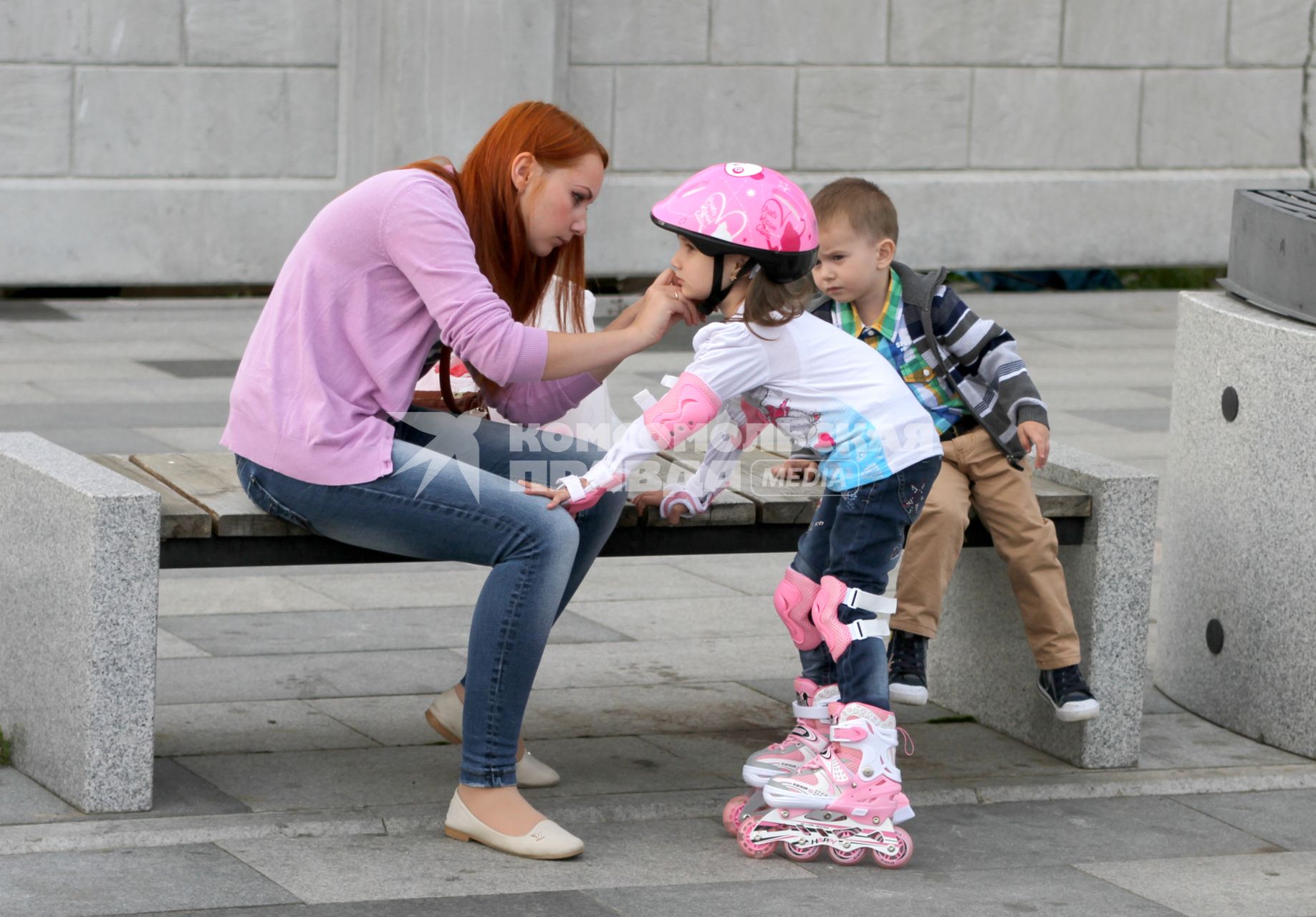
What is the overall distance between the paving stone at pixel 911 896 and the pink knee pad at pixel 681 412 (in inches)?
32.4

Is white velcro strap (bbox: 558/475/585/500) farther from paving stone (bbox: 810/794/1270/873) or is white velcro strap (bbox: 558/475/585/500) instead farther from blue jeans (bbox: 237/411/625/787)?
paving stone (bbox: 810/794/1270/873)

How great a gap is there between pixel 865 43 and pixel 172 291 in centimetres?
434

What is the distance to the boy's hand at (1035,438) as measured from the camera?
4199 mm

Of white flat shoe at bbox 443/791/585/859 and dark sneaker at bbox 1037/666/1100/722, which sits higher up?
dark sneaker at bbox 1037/666/1100/722

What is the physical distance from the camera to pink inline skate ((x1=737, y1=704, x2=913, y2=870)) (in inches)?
150

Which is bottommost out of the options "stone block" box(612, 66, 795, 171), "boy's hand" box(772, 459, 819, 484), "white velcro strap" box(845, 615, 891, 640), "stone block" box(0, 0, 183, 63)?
"white velcro strap" box(845, 615, 891, 640)

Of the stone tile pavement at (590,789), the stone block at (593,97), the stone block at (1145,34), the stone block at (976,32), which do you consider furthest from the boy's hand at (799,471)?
the stone block at (1145,34)

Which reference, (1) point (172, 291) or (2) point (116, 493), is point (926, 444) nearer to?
(2) point (116, 493)

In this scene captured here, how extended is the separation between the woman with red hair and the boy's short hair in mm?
575

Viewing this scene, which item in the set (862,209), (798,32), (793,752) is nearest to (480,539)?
(793,752)

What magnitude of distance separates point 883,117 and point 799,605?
28.1ft

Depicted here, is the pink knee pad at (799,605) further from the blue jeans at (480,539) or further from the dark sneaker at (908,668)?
the blue jeans at (480,539)

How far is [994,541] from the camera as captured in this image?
4.37m

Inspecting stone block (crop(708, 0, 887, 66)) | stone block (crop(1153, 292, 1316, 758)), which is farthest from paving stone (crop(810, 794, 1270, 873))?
stone block (crop(708, 0, 887, 66))
